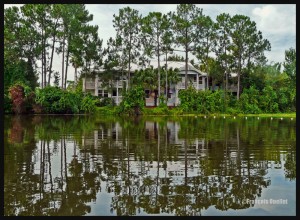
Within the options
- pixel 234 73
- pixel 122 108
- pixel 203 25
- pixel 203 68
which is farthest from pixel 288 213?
pixel 203 68

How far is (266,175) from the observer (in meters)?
9.68

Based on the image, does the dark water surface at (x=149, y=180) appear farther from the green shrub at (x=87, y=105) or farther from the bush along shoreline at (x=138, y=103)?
the green shrub at (x=87, y=105)

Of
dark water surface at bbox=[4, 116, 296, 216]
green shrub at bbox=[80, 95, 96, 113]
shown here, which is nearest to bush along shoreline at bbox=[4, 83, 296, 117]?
green shrub at bbox=[80, 95, 96, 113]

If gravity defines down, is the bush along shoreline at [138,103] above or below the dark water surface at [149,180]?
above

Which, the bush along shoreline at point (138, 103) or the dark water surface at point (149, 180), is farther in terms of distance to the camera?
the bush along shoreline at point (138, 103)

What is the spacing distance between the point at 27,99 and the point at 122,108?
11338 millimetres

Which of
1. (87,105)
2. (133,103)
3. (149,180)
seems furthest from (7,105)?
(149,180)

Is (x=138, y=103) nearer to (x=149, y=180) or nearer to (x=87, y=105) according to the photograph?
(x=87, y=105)

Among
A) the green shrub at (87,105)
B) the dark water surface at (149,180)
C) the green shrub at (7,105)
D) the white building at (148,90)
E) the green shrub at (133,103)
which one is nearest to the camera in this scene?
the dark water surface at (149,180)

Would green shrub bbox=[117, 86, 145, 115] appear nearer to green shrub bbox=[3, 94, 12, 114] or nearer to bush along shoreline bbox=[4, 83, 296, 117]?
bush along shoreline bbox=[4, 83, 296, 117]

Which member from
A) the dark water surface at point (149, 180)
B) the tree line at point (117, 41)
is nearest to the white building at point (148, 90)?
the tree line at point (117, 41)

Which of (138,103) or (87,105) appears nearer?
(138,103)

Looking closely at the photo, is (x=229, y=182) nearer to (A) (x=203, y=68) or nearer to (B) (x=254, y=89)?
(B) (x=254, y=89)

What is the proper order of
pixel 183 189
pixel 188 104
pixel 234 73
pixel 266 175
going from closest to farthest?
pixel 183 189
pixel 266 175
pixel 188 104
pixel 234 73
